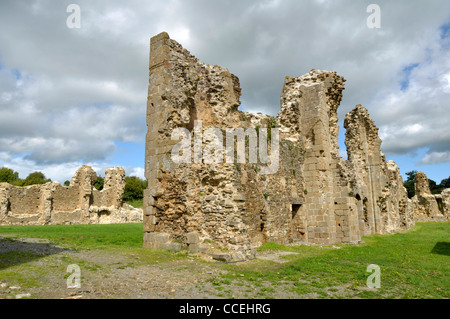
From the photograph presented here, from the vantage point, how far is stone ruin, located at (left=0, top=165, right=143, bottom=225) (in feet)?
83.9

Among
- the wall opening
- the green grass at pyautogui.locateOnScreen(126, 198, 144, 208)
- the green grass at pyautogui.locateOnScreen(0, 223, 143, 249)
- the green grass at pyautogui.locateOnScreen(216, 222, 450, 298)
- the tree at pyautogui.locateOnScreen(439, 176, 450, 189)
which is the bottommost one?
the green grass at pyautogui.locateOnScreen(216, 222, 450, 298)

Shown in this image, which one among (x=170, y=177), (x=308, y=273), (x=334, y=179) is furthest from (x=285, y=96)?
(x=308, y=273)

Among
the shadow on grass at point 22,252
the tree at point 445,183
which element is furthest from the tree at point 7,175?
the tree at point 445,183

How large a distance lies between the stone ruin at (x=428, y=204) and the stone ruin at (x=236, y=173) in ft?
79.5

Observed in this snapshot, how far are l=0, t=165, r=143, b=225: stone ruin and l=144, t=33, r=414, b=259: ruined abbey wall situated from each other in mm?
20669

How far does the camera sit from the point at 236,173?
31.7ft

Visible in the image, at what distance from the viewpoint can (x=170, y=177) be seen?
10.0 metres

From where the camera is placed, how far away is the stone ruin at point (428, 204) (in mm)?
35125

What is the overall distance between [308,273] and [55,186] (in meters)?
26.4

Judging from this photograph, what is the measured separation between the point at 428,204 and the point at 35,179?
183 feet

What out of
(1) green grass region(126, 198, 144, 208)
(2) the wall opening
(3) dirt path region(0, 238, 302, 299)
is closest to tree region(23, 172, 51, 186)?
(1) green grass region(126, 198, 144, 208)

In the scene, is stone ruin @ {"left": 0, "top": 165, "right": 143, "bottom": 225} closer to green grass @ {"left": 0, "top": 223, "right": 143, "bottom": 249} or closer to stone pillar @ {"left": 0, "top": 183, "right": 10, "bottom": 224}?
stone pillar @ {"left": 0, "top": 183, "right": 10, "bottom": 224}

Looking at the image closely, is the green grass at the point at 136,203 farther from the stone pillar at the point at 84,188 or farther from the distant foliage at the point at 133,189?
the stone pillar at the point at 84,188

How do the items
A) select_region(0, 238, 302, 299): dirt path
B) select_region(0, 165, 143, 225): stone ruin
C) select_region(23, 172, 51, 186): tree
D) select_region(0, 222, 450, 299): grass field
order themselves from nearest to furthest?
1. select_region(0, 238, 302, 299): dirt path
2. select_region(0, 222, 450, 299): grass field
3. select_region(0, 165, 143, 225): stone ruin
4. select_region(23, 172, 51, 186): tree
